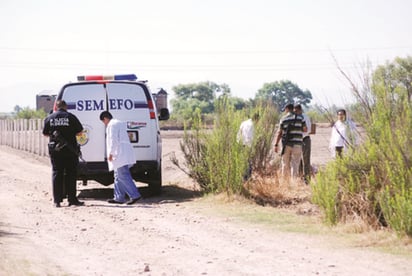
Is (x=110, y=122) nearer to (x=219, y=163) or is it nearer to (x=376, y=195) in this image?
(x=219, y=163)

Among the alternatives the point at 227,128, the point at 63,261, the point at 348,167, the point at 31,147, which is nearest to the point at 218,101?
the point at 227,128

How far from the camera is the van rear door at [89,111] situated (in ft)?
49.5

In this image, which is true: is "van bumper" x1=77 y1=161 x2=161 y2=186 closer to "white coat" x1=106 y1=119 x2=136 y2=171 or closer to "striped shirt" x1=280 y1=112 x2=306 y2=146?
"white coat" x1=106 y1=119 x2=136 y2=171

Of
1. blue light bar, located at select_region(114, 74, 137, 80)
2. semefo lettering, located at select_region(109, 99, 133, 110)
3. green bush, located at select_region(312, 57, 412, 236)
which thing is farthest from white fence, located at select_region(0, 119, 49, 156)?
green bush, located at select_region(312, 57, 412, 236)

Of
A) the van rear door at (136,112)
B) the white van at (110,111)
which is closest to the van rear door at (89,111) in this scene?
the white van at (110,111)

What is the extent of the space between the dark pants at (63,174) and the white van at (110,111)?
0.64 m

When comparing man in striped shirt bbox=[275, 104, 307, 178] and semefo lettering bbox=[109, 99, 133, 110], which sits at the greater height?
semefo lettering bbox=[109, 99, 133, 110]

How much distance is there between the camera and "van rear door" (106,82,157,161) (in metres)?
15.1

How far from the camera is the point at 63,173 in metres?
14.4

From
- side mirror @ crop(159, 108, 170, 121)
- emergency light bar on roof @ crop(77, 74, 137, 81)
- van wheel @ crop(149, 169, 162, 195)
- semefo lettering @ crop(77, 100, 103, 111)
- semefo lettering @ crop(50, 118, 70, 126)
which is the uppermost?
emergency light bar on roof @ crop(77, 74, 137, 81)

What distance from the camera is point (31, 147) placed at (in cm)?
3133

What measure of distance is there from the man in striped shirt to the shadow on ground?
2.02 metres

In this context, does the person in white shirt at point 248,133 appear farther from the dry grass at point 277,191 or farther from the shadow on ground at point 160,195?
the shadow on ground at point 160,195

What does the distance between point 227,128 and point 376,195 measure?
4839 millimetres
